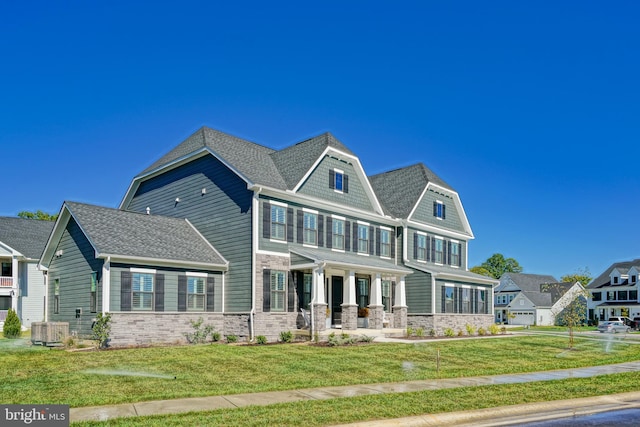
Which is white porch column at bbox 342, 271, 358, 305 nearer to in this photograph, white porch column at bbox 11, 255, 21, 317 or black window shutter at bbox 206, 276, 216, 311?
black window shutter at bbox 206, 276, 216, 311

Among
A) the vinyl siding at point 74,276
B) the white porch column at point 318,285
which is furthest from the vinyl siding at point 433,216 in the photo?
the vinyl siding at point 74,276

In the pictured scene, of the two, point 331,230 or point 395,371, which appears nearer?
point 395,371

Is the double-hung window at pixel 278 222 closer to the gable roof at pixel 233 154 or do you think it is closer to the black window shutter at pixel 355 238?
the gable roof at pixel 233 154

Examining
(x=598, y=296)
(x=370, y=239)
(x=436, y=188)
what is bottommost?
(x=598, y=296)

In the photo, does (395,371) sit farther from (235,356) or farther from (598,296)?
(598,296)

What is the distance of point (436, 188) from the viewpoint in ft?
126

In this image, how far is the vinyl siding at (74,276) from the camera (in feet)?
77.3

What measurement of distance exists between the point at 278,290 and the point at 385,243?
9.86 m

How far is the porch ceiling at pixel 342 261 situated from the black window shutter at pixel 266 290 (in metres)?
1.53

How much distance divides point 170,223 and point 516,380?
17.8 meters

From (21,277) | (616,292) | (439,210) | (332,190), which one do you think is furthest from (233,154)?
(616,292)

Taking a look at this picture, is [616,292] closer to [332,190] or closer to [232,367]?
[332,190]

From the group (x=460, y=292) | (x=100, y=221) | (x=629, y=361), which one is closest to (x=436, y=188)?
(x=460, y=292)

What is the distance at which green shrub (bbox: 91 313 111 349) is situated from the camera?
21359 mm
